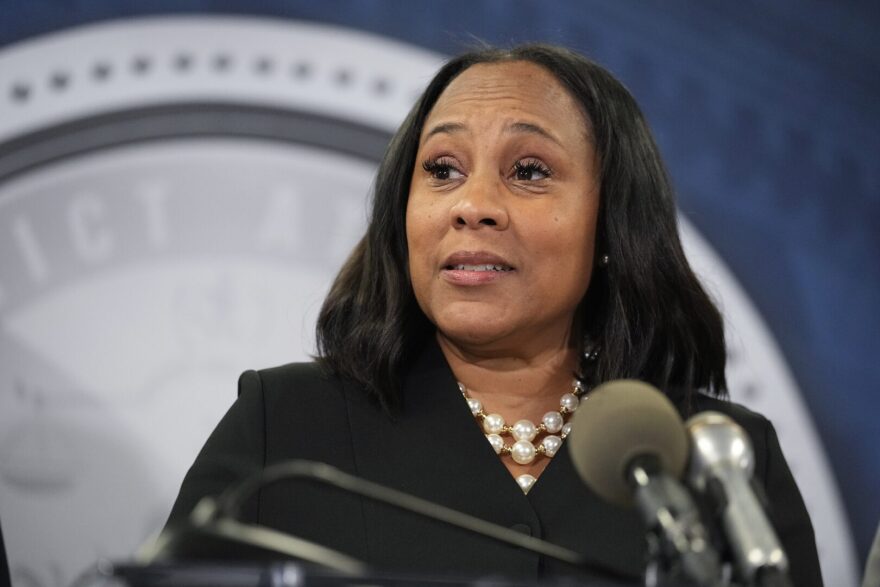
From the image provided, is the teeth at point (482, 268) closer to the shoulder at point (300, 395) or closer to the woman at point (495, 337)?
the woman at point (495, 337)

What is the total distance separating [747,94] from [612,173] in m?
0.73

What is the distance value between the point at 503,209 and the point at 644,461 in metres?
0.76

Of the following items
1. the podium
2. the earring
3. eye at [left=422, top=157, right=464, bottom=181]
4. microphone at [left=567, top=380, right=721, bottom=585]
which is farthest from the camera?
the earring

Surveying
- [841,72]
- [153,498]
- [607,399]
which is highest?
[841,72]

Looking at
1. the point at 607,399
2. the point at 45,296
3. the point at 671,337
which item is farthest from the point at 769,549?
the point at 45,296

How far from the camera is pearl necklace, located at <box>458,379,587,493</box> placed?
76.8 inches

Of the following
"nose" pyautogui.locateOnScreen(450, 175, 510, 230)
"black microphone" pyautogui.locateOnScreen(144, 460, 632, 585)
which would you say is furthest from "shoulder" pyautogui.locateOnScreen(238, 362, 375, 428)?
"black microphone" pyautogui.locateOnScreen(144, 460, 632, 585)

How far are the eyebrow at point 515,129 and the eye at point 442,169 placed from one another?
47 mm

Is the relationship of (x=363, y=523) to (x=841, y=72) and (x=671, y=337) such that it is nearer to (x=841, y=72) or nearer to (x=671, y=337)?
(x=671, y=337)

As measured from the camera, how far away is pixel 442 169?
2033 mm

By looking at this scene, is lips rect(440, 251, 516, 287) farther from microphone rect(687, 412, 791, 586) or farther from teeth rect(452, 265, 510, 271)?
microphone rect(687, 412, 791, 586)

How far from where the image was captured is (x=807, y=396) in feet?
8.52

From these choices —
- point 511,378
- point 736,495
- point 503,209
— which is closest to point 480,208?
point 503,209

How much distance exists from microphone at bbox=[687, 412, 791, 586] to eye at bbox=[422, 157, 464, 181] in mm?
863
